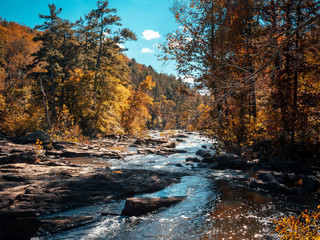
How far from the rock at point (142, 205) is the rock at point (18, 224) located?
2.22 m

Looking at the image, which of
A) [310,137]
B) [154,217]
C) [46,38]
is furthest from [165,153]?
[46,38]

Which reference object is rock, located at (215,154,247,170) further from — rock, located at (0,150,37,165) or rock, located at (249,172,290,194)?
rock, located at (0,150,37,165)

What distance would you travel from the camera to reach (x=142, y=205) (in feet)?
19.5

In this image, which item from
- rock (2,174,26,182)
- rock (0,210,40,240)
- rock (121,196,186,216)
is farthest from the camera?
rock (2,174,26,182)

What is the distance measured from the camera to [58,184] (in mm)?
6773

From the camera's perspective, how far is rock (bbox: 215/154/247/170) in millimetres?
11625

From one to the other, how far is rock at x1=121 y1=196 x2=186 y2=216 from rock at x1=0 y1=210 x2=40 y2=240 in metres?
2.22

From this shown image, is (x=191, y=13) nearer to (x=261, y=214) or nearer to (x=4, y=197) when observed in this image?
(x=261, y=214)

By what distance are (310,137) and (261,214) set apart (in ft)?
19.7

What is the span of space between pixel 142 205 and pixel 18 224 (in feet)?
10.2

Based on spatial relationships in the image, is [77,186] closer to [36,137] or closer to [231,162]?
[231,162]

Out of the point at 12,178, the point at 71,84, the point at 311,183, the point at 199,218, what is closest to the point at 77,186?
the point at 12,178

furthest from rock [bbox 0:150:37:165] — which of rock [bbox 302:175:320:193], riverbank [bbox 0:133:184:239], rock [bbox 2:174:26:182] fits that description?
rock [bbox 302:175:320:193]

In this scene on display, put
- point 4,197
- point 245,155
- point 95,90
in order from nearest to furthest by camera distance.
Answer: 1. point 4,197
2. point 245,155
3. point 95,90
